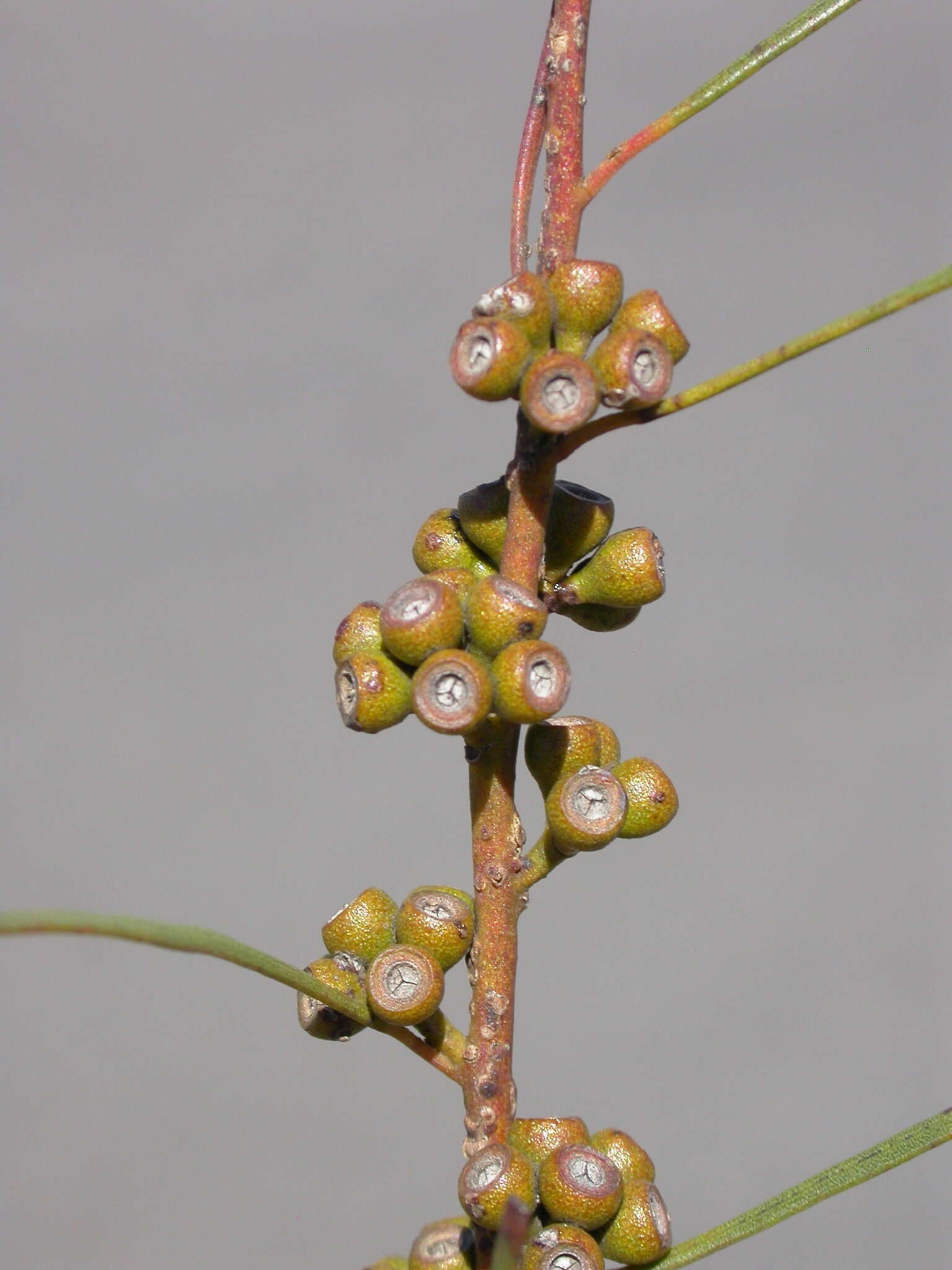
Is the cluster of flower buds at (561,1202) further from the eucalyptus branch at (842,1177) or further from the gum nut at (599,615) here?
the gum nut at (599,615)

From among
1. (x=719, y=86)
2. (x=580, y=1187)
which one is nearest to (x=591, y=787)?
(x=580, y=1187)

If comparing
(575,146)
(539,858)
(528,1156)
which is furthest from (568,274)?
(528,1156)

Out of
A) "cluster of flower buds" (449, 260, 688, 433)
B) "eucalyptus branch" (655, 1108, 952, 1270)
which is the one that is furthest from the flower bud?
"eucalyptus branch" (655, 1108, 952, 1270)

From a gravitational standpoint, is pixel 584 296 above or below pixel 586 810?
above

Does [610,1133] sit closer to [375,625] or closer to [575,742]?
[575,742]

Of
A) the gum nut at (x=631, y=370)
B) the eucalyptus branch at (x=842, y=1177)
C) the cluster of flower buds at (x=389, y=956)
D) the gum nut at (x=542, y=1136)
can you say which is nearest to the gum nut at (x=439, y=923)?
the cluster of flower buds at (x=389, y=956)

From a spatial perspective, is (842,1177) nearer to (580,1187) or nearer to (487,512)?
(580,1187)

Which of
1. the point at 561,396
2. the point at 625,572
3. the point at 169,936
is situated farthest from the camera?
the point at 625,572
